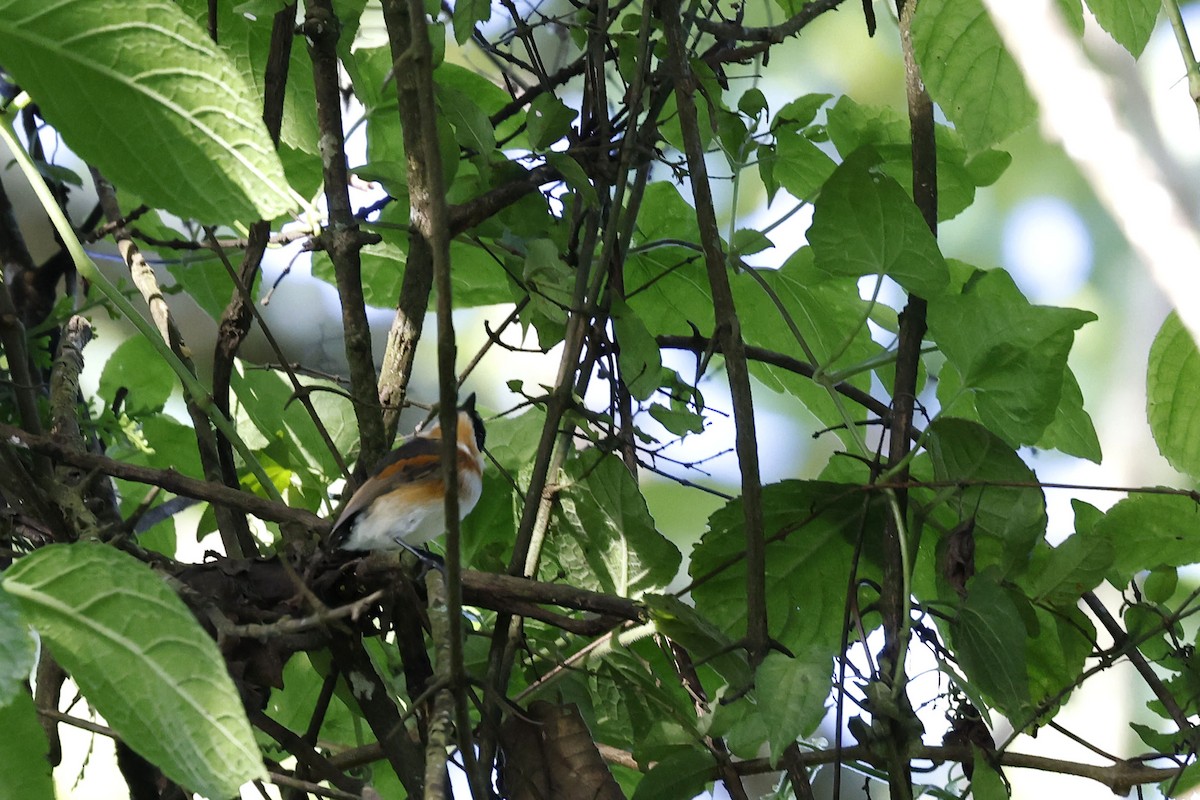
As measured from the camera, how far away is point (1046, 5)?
0.76 meters

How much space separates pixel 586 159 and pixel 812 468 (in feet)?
5.04

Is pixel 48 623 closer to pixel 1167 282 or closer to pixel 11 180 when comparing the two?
pixel 1167 282

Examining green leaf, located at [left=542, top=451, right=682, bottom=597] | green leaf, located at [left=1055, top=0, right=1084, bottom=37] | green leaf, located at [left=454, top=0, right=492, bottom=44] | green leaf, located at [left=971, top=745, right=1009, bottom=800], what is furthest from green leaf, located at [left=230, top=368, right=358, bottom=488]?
green leaf, located at [left=1055, top=0, right=1084, bottom=37]

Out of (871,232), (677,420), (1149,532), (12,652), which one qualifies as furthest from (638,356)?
(12,652)

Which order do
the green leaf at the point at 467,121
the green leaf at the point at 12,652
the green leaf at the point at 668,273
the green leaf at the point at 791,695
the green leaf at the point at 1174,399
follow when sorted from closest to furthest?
the green leaf at the point at 12,652 < the green leaf at the point at 791,695 < the green leaf at the point at 467,121 < the green leaf at the point at 1174,399 < the green leaf at the point at 668,273

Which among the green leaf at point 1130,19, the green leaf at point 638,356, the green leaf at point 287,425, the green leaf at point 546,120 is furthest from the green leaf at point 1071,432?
the green leaf at point 287,425

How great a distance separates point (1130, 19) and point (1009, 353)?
0.28 metres

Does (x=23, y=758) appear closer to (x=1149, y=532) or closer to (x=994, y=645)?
(x=994, y=645)

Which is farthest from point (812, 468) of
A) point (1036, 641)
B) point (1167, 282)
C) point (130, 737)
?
point (130, 737)

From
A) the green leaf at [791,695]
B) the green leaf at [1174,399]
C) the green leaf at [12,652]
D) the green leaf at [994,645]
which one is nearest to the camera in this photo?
the green leaf at [12,652]

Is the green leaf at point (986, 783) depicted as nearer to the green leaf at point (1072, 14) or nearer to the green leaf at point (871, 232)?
the green leaf at point (871, 232)

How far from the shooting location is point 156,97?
0.43 m

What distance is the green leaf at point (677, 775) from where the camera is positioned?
2.14 feet

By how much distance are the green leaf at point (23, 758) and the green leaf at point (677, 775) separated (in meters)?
0.36
